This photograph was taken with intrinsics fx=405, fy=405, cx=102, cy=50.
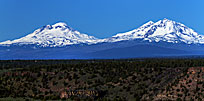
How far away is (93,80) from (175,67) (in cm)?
1604

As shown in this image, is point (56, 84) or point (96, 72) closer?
point (56, 84)

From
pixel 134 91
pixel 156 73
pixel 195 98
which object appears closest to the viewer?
pixel 195 98

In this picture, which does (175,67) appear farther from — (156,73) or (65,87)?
(65,87)

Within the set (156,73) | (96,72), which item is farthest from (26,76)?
(156,73)

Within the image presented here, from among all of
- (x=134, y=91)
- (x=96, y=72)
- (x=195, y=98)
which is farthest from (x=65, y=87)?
(x=195, y=98)

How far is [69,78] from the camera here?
78.6 meters

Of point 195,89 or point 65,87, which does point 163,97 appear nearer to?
point 195,89

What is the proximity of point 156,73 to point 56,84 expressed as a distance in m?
18.9

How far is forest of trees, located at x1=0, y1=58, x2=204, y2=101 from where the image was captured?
6244 centimetres

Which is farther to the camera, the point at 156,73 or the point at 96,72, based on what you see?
the point at 96,72

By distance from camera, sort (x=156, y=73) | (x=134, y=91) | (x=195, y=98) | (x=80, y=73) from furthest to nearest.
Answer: (x=80, y=73), (x=156, y=73), (x=134, y=91), (x=195, y=98)

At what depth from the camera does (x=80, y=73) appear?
81.5 m

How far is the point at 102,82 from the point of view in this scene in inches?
2894

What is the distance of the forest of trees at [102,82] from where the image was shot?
62438mm
